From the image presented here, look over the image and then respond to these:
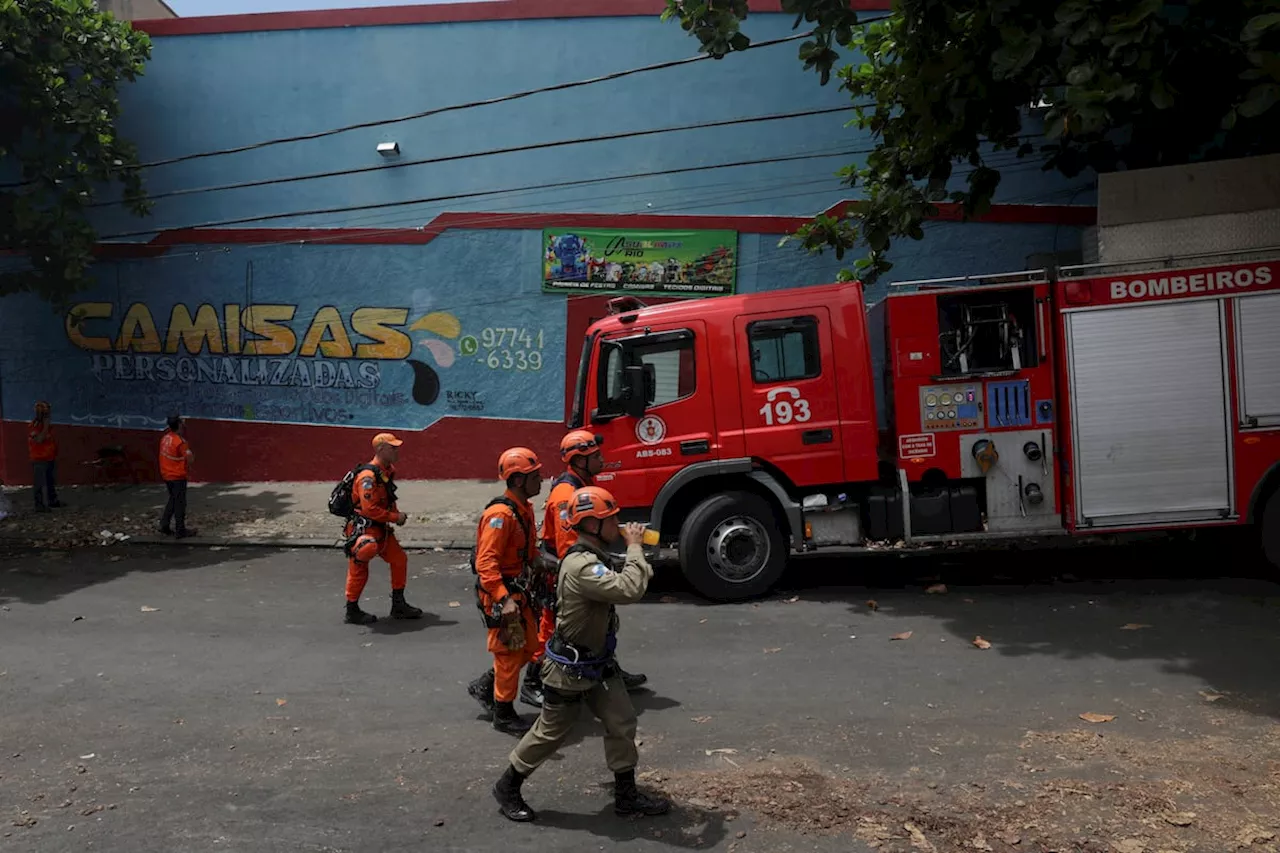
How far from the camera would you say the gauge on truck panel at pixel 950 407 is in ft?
29.7

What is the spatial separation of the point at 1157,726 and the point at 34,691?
7.12 metres

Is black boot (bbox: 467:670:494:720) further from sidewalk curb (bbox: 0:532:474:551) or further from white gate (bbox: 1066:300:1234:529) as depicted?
sidewalk curb (bbox: 0:532:474:551)

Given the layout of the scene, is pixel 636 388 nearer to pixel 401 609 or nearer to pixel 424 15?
pixel 401 609

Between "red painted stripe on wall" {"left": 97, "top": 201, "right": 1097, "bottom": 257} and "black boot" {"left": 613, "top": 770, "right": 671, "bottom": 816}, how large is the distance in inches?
450

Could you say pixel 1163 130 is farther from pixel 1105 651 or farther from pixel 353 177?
pixel 353 177

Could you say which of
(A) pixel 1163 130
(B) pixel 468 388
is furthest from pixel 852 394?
(B) pixel 468 388

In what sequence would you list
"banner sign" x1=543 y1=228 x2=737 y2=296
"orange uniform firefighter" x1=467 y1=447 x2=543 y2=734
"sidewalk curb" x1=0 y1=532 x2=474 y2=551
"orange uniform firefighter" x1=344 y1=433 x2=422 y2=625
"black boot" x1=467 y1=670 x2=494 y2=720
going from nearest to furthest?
"orange uniform firefighter" x1=467 y1=447 x2=543 y2=734 → "black boot" x1=467 y1=670 x2=494 y2=720 → "orange uniform firefighter" x1=344 y1=433 x2=422 y2=625 → "sidewalk curb" x1=0 y1=532 x2=474 y2=551 → "banner sign" x1=543 y1=228 x2=737 y2=296

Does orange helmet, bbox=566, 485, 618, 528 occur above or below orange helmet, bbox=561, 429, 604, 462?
below

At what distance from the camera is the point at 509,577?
6133 millimetres

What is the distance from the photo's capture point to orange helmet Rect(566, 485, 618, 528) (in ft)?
16.0

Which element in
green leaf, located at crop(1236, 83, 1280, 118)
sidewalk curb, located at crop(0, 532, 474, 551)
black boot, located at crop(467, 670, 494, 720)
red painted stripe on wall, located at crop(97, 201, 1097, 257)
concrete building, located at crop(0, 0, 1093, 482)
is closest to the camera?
green leaf, located at crop(1236, 83, 1280, 118)

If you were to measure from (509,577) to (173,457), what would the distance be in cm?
868

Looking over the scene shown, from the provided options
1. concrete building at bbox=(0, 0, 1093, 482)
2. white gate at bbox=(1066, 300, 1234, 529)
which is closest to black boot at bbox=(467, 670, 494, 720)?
white gate at bbox=(1066, 300, 1234, 529)

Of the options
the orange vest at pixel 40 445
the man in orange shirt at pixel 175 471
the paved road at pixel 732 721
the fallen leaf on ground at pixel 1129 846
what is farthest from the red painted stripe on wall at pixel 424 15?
the fallen leaf on ground at pixel 1129 846
